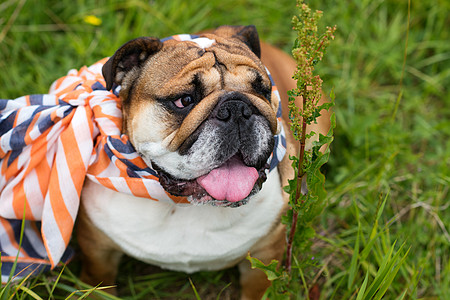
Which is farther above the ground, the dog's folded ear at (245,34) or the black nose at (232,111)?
the dog's folded ear at (245,34)

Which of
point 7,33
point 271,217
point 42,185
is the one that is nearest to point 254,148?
point 271,217

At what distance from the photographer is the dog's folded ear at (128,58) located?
7.22ft

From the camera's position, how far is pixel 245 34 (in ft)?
8.45

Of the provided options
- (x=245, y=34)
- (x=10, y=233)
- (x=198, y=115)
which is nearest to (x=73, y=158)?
(x=10, y=233)

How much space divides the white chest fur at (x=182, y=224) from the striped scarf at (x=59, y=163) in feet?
0.41

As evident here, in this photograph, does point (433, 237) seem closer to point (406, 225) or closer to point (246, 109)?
point (406, 225)

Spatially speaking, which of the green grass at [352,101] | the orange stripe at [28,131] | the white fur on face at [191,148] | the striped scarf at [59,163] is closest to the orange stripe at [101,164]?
the striped scarf at [59,163]

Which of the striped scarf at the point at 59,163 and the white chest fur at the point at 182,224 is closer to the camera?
the striped scarf at the point at 59,163

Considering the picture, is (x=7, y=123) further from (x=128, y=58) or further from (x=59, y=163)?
(x=128, y=58)

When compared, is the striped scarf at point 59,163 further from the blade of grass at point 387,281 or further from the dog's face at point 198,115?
the blade of grass at point 387,281

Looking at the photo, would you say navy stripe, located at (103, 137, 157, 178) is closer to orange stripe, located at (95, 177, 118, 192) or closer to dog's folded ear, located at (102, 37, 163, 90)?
orange stripe, located at (95, 177, 118, 192)

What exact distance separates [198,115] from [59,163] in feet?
2.56

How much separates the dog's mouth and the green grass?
687 millimetres

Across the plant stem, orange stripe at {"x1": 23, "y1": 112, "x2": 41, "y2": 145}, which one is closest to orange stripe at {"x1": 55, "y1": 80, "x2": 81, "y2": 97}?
orange stripe at {"x1": 23, "y1": 112, "x2": 41, "y2": 145}
